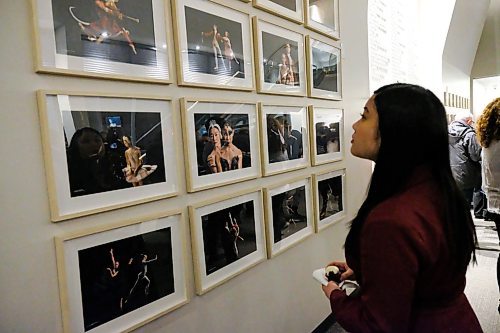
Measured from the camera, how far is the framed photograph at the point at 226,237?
4.88ft

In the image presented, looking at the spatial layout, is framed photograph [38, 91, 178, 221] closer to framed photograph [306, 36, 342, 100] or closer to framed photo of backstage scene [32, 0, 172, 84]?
framed photo of backstage scene [32, 0, 172, 84]

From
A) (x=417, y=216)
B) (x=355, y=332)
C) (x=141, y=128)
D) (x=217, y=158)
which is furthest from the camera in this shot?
(x=217, y=158)

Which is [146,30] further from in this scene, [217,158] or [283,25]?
[283,25]

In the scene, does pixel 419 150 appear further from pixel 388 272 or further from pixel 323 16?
pixel 323 16

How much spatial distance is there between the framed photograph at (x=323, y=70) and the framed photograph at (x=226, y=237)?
0.87 metres

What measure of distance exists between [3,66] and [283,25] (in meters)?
1.43

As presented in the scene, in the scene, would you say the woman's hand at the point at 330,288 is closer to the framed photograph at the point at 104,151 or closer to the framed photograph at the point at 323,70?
the framed photograph at the point at 104,151

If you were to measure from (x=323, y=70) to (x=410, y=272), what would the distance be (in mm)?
1703

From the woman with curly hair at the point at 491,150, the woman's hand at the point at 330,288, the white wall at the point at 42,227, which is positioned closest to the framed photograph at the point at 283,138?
the white wall at the point at 42,227

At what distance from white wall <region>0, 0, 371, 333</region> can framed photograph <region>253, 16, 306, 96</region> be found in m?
0.06

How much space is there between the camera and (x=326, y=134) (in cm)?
238

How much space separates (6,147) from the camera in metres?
0.96

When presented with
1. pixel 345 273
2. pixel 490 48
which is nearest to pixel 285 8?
pixel 345 273

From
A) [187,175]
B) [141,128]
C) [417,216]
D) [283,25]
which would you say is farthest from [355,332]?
[283,25]
